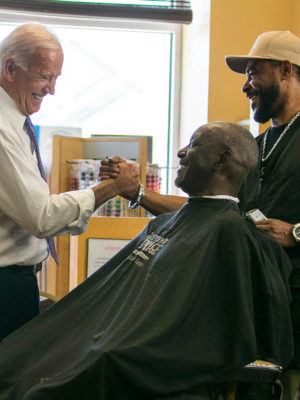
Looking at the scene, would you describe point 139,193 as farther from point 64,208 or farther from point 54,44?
point 54,44

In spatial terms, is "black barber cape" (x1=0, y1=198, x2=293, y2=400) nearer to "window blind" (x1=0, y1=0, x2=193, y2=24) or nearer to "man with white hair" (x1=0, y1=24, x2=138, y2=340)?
"man with white hair" (x1=0, y1=24, x2=138, y2=340)

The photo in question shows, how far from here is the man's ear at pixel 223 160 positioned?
1.92 m

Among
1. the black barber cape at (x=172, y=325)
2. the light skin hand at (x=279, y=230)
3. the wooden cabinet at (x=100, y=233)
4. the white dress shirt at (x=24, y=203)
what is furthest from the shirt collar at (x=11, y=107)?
the wooden cabinet at (x=100, y=233)

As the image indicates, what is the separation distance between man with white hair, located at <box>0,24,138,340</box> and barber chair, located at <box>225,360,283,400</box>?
2.41 ft

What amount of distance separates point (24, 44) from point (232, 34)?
212 centimetres

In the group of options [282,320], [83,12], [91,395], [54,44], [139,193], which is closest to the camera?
[91,395]

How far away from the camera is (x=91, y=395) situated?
1575 millimetres

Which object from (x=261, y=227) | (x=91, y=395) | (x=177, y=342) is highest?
(x=261, y=227)

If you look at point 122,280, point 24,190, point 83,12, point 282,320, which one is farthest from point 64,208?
point 83,12

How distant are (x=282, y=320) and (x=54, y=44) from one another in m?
1.21

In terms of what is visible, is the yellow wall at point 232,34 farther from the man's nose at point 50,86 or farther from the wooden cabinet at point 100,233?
the man's nose at point 50,86

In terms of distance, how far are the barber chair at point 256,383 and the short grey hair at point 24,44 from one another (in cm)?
123

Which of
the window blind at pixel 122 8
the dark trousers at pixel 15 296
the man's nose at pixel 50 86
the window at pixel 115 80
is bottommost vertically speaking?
the dark trousers at pixel 15 296

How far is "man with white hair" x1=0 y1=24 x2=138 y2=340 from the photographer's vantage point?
1897mm
